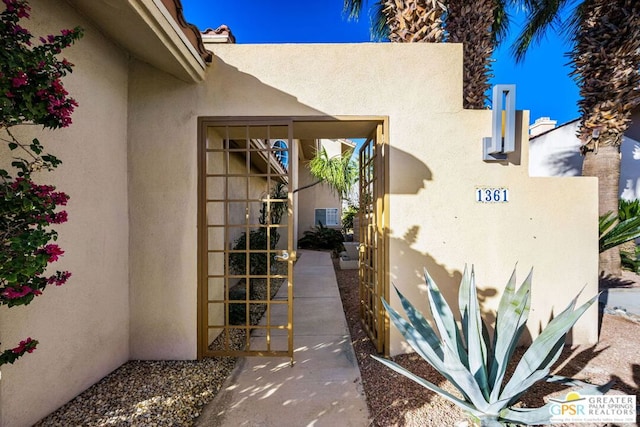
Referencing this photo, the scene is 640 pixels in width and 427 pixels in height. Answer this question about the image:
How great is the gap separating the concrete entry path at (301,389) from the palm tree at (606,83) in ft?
18.5

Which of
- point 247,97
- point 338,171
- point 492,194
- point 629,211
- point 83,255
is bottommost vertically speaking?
point 83,255

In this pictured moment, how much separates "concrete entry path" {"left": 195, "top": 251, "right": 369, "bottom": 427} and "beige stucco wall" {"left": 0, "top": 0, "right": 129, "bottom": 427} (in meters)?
1.37

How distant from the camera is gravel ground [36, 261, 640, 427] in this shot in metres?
2.46

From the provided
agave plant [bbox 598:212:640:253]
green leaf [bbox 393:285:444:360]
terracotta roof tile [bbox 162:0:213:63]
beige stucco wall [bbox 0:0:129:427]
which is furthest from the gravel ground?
terracotta roof tile [bbox 162:0:213:63]

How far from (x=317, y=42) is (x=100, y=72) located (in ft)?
8.20

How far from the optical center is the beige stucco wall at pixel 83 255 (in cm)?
226

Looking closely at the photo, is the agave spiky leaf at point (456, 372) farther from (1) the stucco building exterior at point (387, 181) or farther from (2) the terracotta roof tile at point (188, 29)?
(2) the terracotta roof tile at point (188, 29)

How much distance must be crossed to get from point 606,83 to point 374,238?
530 cm

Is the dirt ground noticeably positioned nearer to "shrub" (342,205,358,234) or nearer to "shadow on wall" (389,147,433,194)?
"shadow on wall" (389,147,433,194)

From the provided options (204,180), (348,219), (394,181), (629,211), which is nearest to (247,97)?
(204,180)

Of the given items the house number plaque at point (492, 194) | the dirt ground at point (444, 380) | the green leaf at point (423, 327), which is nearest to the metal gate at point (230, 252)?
the dirt ground at point (444, 380)

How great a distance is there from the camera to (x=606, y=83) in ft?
16.1

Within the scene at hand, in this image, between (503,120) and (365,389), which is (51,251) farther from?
(503,120)

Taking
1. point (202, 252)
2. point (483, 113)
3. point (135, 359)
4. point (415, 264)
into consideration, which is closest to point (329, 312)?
point (415, 264)
